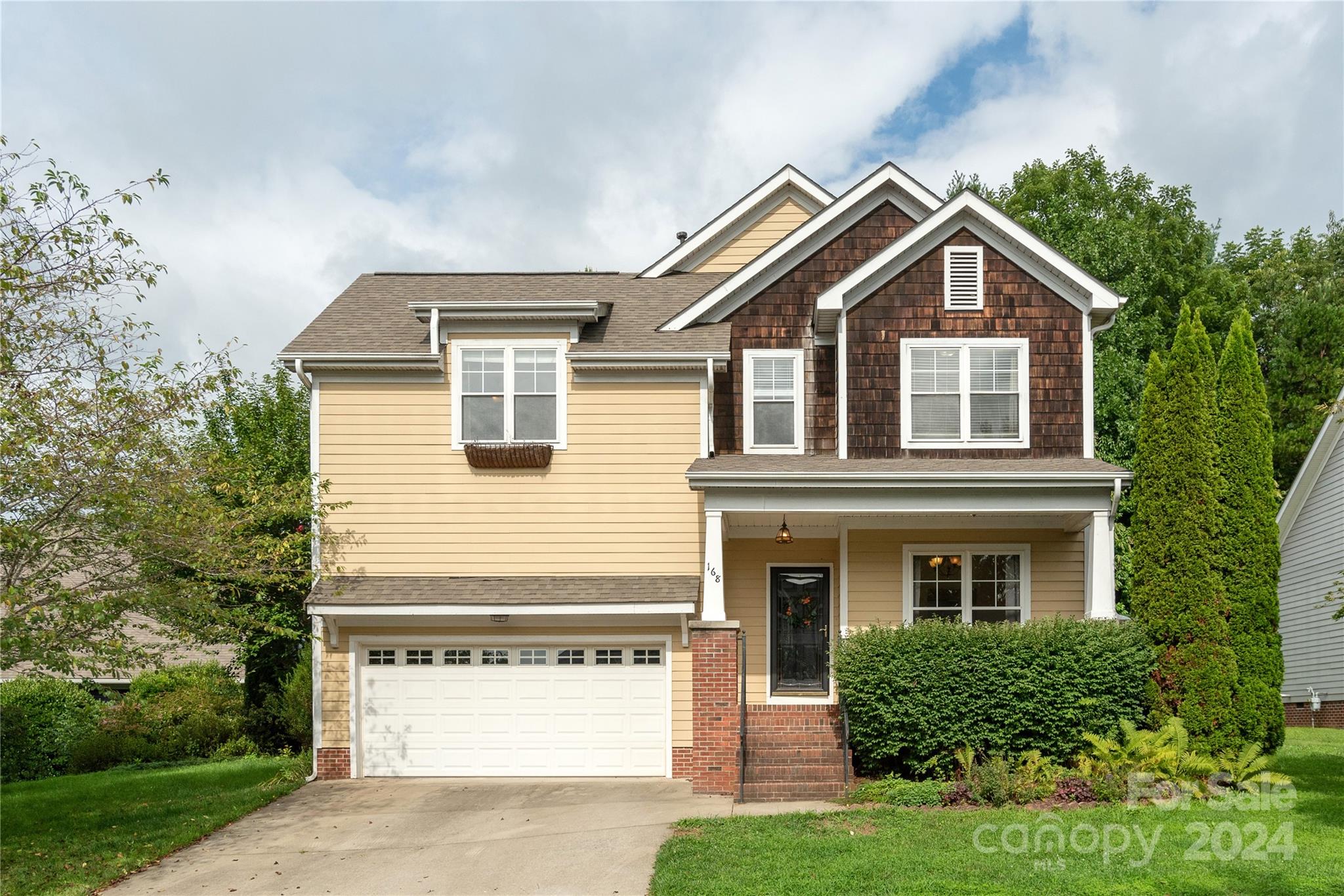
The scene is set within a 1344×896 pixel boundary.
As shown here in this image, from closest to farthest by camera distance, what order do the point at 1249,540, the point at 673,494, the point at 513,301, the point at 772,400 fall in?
the point at 1249,540 < the point at 673,494 < the point at 513,301 < the point at 772,400

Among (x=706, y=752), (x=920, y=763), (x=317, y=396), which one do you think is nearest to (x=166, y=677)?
(x=317, y=396)

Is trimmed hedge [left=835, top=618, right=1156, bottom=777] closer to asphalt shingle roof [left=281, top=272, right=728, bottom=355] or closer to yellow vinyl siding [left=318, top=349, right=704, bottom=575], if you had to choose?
yellow vinyl siding [left=318, top=349, right=704, bottom=575]

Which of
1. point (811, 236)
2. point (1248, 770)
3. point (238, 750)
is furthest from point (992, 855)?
point (238, 750)

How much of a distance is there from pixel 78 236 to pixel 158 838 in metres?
6.20

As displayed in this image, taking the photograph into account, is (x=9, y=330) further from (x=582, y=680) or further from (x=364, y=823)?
(x=582, y=680)

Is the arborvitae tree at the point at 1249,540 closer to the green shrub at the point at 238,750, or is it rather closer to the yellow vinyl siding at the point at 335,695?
the yellow vinyl siding at the point at 335,695

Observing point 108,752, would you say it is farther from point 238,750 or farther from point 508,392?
point 508,392

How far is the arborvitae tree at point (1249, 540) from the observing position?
1367 centimetres

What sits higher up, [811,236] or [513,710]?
[811,236]

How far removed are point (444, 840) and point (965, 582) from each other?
27.0ft

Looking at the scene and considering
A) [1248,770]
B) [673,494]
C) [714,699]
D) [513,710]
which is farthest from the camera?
[673,494]

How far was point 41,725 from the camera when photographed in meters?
20.2

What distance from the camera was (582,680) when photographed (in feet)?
52.1

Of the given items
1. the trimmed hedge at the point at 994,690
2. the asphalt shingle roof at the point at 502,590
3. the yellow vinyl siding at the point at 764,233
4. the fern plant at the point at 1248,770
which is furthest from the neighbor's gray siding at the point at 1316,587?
the asphalt shingle roof at the point at 502,590
